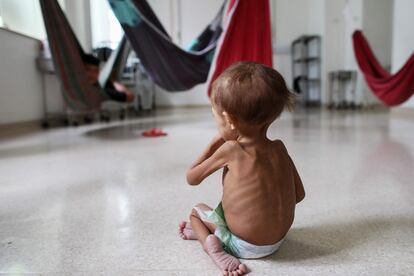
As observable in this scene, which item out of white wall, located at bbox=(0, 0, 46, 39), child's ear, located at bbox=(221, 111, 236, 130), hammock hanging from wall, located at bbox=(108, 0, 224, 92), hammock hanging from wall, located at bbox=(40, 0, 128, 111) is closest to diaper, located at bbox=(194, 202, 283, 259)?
child's ear, located at bbox=(221, 111, 236, 130)

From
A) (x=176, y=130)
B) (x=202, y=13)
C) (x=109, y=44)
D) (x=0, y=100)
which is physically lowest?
(x=176, y=130)

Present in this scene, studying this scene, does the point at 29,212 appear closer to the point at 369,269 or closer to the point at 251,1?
the point at 369,269

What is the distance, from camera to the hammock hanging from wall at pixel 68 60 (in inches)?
94.9

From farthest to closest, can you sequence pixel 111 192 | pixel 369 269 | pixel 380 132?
pixel 380 132 < pixel 111 192 < pixel 369 269

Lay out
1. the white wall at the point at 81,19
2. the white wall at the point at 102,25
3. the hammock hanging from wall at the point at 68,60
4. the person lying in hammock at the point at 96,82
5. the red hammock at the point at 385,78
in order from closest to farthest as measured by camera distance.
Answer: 1. the hammock hanging from wall at the point at 68,60
2. the red hammock at the point at 385,78
3. the person lying in hammock at the point at 96,82
4. the white wall at the point at 81,19
5. the white wall at the point at 102,25

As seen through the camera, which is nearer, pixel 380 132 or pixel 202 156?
pixel 202 156

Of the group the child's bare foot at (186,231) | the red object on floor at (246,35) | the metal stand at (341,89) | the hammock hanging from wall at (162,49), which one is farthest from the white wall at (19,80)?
the metal stand at (341,89)

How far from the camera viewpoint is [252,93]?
0.64m

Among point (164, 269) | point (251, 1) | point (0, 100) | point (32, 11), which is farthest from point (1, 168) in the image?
point (32, 11)

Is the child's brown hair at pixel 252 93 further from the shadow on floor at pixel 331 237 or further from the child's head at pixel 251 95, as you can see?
the shadow on floor at pixel 331 237

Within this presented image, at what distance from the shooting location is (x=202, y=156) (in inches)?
29.7

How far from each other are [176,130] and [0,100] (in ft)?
4.65

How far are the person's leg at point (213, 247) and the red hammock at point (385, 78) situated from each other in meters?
2.56

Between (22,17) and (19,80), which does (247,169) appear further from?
(22,17)
